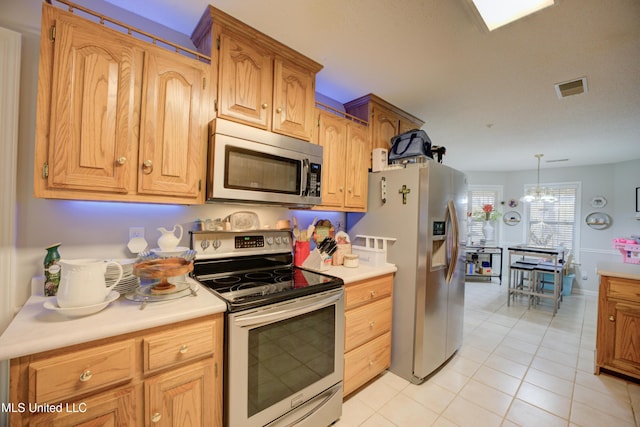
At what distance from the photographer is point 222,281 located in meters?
1.62

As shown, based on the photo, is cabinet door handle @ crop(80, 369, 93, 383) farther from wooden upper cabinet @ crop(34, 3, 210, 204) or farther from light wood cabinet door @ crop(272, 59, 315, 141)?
light wood cabinet door @ crop(272, 59, 315, 141)

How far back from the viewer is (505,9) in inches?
53.7

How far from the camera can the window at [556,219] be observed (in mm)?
5340

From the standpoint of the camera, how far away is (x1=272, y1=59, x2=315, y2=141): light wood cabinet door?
1.79m

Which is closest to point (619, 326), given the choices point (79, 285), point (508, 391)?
point (508, 391)

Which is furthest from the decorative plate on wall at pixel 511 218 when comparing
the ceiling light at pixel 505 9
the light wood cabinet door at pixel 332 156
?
the ceiling light at pixel 505 9

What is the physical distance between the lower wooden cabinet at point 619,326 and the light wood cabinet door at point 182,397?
3.12 metres

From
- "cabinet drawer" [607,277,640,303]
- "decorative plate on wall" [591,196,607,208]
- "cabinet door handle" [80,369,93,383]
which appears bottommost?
"cabinet door handle" [80,369,93,383]

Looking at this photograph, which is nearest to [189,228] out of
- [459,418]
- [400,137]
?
[400,137]

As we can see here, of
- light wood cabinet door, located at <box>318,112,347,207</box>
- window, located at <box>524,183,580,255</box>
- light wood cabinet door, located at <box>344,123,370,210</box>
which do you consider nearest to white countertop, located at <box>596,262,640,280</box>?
light wood cabinet door, located at <box>344,123,370,210</box>

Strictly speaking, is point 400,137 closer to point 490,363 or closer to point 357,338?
point 357,338

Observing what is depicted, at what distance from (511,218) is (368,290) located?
5.86 m

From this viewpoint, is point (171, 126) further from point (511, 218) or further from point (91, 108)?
point (511, 218)

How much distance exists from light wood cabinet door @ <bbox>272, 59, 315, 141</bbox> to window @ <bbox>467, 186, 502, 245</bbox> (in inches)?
229
